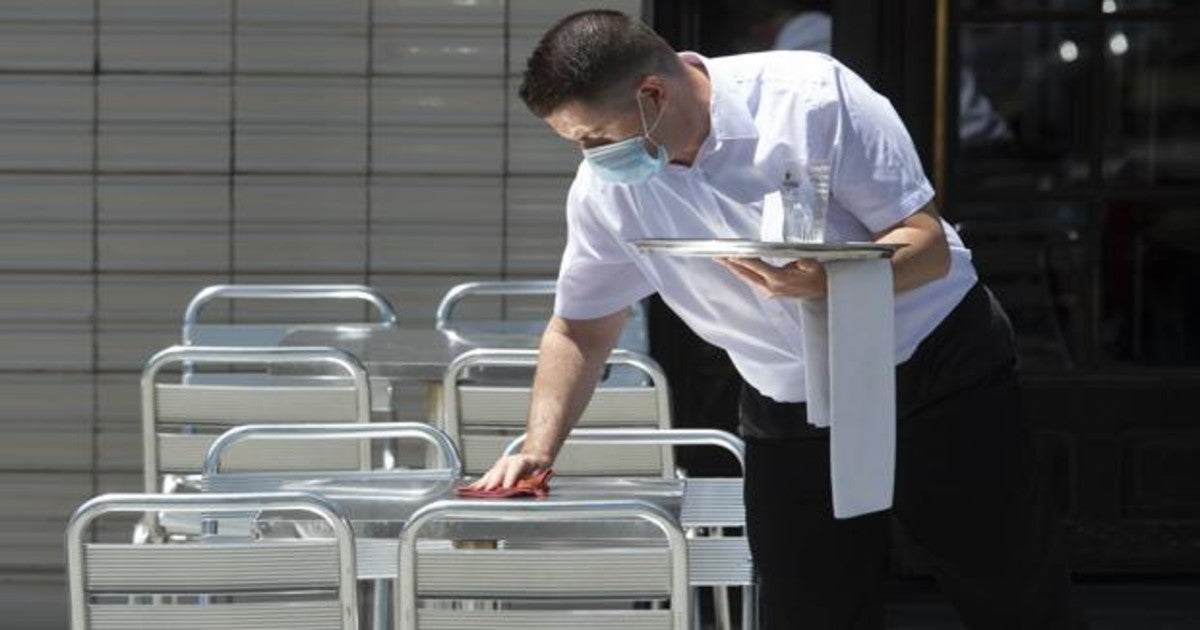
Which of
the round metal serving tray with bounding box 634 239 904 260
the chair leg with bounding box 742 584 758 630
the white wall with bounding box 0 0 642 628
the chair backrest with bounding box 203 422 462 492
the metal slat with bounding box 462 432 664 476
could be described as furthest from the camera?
the white wall with bounding box 0 0 642 628

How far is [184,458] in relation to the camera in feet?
18.7

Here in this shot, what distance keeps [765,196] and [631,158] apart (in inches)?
8.1

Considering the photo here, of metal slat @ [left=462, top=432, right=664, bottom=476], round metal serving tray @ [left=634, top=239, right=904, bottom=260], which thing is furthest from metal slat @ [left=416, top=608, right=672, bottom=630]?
metal slat @ [left=462, top=432, right=664, bottom=476]

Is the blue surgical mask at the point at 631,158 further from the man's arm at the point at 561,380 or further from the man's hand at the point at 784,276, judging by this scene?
the man's arm at the point at 561,380

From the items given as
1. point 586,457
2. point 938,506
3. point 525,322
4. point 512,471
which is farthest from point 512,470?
point 525,322

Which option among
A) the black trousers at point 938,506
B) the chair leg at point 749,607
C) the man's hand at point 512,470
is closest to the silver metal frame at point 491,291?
the chair leg at point 749,607

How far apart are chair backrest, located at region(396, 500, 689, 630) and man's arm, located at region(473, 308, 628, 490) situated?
1.56ft

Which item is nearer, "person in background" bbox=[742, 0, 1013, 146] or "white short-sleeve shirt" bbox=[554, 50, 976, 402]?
"white short-sleeve shirt" bbox=[554, 50, 976, 402]

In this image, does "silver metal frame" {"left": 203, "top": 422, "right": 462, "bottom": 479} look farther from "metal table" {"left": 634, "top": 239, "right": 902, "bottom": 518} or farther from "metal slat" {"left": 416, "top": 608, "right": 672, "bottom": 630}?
"metal table" {"left": 634, "top": 239, "right": 902, "bottom": 518}

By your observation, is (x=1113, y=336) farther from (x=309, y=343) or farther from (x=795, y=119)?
(x=795, y=119)

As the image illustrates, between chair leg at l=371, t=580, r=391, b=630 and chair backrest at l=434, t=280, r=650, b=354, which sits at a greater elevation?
chair backrest at l=434, t=280, r=650, b=354

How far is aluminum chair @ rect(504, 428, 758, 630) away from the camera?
182 inches

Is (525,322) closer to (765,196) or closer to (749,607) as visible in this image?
(749,607)

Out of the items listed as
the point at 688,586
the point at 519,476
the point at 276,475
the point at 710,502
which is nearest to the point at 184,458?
the point at 276,475
